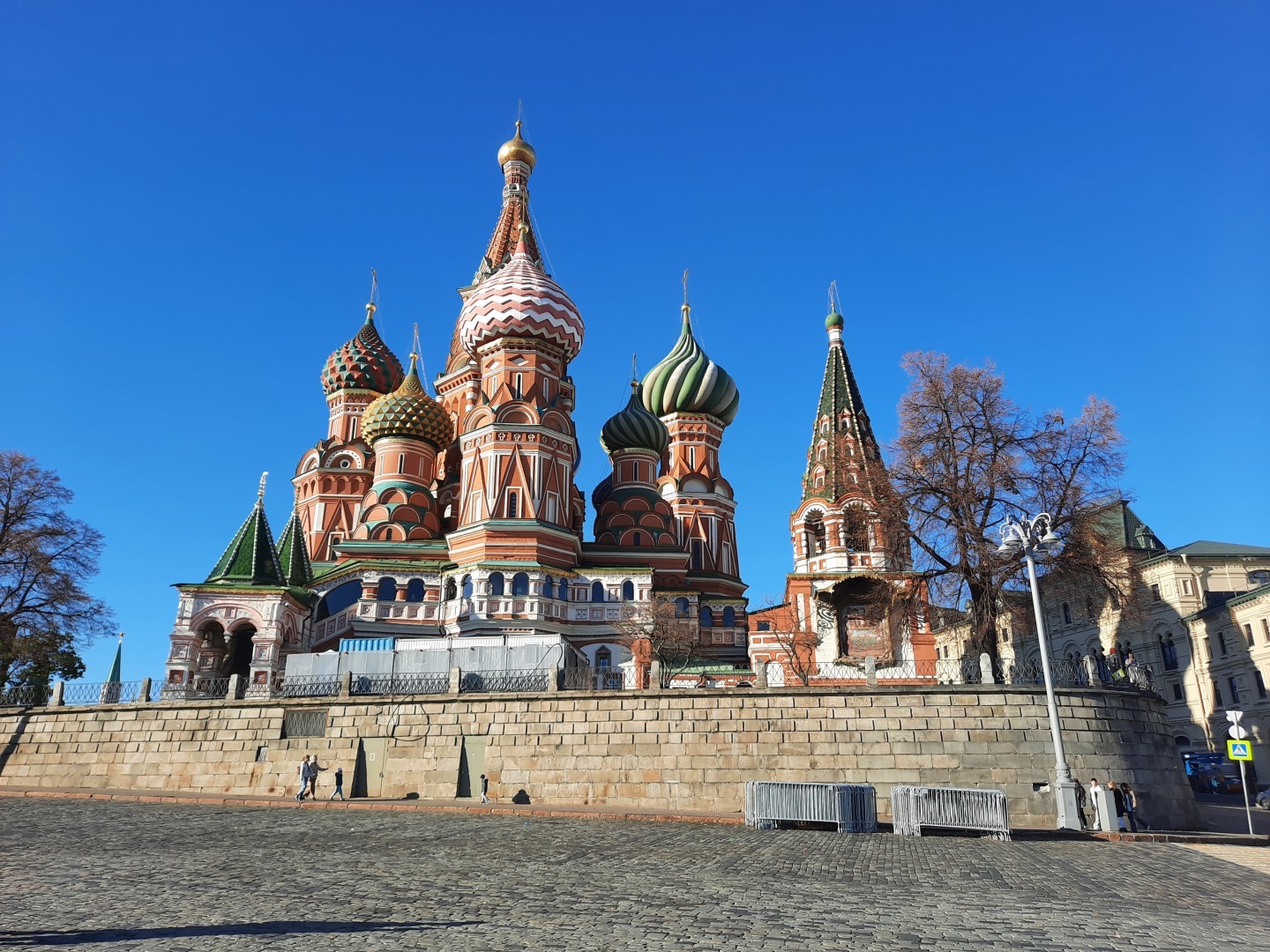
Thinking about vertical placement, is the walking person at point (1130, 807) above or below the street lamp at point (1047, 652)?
below

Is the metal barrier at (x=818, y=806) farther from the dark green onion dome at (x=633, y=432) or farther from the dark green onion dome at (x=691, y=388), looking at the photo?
the dark green onion dome at (x=691, y=388)

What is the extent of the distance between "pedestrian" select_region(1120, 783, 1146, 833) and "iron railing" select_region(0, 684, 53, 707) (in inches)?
1076

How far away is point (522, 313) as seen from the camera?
4091 cm

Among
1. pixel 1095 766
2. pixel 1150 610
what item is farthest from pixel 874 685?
pixel 1150 610

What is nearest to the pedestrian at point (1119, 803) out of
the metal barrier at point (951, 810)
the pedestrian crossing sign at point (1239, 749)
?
the pedestrian crossing sign at point (1239, 749)

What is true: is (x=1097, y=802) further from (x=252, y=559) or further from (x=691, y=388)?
(x=691, y=388)

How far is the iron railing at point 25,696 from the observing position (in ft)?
82.8

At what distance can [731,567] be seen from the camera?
46.7 metres

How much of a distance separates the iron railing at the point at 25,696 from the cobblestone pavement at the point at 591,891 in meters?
12.3

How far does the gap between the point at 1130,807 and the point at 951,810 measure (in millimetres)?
5635

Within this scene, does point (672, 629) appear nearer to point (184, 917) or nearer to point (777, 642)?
point (777, 642)

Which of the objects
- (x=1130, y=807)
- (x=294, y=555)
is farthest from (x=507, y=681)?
(x=294, y=555)

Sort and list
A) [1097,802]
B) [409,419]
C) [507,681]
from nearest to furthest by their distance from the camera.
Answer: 1. [1097,802]
2. [507,681]
3. [409,419]

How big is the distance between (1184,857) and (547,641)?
50.8 feet
